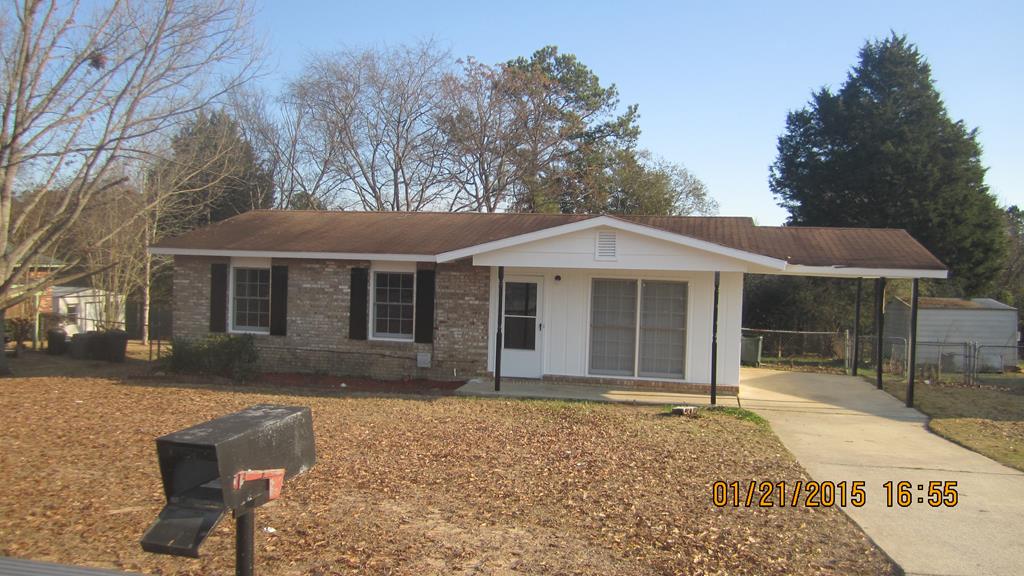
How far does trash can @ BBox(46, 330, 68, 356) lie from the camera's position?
1894cm

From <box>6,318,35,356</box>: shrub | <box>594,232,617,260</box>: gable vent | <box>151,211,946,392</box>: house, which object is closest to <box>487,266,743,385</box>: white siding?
<box>151,211,946,392</box>: house

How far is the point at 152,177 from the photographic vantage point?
77.5ft

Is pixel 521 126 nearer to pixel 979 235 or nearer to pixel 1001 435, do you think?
pixel 979 235

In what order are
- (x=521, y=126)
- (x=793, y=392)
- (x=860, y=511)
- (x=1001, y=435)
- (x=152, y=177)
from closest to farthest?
1. (x=860, y=511)
2. (x=1001, y=435)
3. (x=793, y=392)
4. (x=152, y=177)
5. (x=521, y=126)

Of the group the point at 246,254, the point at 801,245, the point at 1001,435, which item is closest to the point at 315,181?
the point at 246,254

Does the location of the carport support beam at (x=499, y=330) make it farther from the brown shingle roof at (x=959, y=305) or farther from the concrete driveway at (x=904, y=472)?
the brown shingle roof at (x=959, y=305)

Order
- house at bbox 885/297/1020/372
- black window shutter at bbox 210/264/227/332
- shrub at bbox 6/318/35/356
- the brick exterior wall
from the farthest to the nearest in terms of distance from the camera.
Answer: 1. house at bbox 885/297/1020/372
2. shrub at bbox 6/318/35/356
3. black window shutter at bbox 210/264/227/332
4. the brick exterior wall

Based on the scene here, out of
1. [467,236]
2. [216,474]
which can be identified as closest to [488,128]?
[467,236]

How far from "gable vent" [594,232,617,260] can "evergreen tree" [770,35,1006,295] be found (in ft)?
67.6

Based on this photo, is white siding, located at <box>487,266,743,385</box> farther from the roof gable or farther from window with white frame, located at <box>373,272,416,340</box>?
window with white frame, located at <box>373,272,416,340</box>

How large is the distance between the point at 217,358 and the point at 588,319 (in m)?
7.28

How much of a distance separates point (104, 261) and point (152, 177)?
346 centimetres

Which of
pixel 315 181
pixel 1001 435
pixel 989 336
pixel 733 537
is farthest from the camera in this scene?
pixel 315 181

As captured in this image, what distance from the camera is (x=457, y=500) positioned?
6402 millimetres
